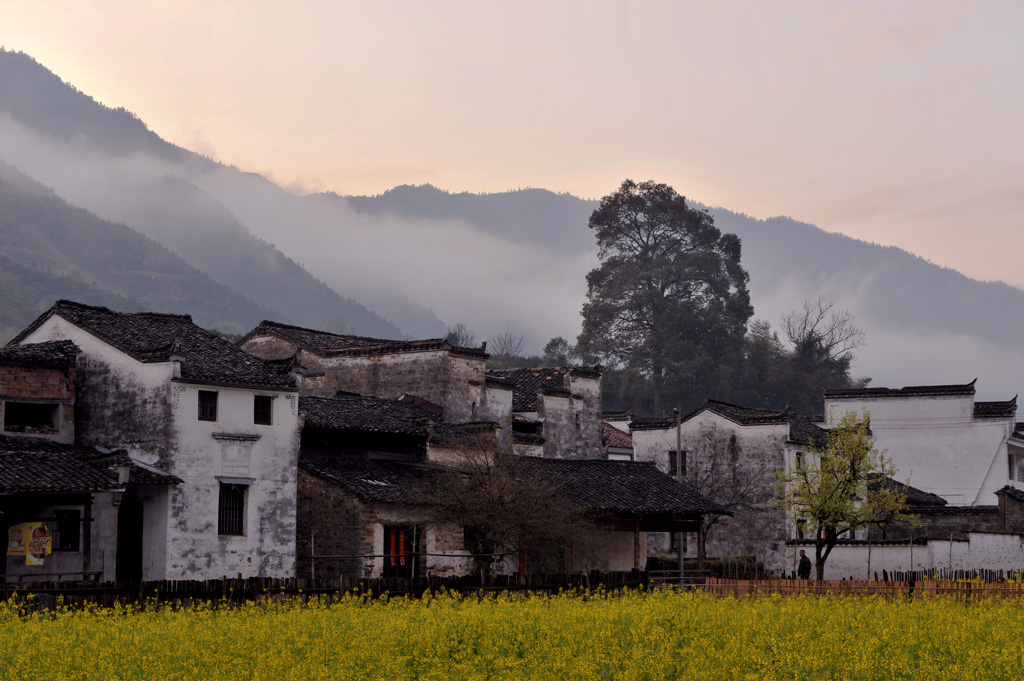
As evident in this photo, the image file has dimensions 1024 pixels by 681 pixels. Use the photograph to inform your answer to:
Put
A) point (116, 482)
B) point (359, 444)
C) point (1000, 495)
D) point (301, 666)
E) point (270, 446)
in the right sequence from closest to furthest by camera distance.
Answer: point (301, 666), point (116, 482), point (270, 446), point (359, 444), point (1000, 495)

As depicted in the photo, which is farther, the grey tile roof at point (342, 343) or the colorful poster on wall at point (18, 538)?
the grey tile roof at point (342, 343)

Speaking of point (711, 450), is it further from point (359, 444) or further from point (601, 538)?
point (359, 444)

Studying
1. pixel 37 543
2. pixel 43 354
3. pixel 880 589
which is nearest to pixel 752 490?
pixel 880 589

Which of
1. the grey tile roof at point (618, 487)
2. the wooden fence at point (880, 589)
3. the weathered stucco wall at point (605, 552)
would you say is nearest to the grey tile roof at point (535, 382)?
the grey tile roof at point (618, 487)

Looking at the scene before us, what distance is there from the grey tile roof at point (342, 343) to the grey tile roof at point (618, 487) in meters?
9.57

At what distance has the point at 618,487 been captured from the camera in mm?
42844

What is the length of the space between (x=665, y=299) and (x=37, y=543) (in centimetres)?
7186

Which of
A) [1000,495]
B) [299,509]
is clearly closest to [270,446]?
[299,509]

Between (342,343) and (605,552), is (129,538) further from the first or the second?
(342,343)

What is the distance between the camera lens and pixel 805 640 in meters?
18.5

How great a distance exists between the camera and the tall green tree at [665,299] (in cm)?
9369

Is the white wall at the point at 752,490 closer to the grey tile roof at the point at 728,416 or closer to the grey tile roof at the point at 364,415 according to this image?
the grey tile roof at the point at 728,416

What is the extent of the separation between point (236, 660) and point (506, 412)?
38.5 meters

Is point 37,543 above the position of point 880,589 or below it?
above
